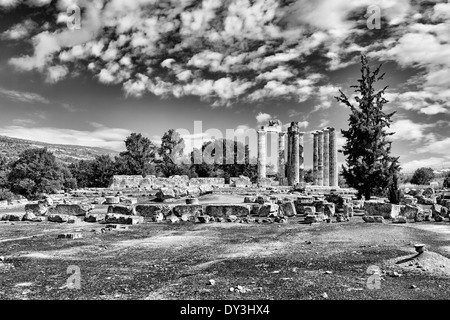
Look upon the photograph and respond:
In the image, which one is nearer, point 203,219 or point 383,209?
point 203,219

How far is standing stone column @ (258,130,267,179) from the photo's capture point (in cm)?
5319

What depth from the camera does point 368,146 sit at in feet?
78.9

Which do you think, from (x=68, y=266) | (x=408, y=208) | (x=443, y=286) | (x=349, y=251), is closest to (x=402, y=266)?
(x=443, y=286)

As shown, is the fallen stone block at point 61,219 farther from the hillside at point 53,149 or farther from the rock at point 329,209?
the hillside at point 53,149

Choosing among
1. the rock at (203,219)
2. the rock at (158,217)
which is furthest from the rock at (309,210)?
the rock at (158,217)

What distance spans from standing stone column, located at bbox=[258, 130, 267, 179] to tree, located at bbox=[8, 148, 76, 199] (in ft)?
93.5

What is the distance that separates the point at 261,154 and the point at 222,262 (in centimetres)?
4674

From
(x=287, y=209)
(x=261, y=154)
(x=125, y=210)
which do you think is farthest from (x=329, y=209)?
(x=261, y=154)

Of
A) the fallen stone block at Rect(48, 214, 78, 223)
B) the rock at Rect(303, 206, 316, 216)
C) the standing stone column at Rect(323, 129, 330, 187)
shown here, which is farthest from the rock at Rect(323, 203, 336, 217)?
the standing stone column at Rect(323, 129, 330, 187)

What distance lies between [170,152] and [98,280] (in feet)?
205

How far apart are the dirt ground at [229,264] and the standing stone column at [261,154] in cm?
4083

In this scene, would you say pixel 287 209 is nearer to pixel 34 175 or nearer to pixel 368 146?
pixel 368 146

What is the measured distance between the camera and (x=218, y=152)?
76.6m
